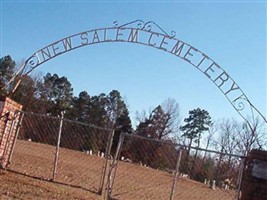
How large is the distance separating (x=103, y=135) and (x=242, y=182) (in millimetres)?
24348

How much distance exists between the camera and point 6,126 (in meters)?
9.59

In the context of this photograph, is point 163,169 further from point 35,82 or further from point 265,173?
point 35,82

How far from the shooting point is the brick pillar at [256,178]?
6.71m

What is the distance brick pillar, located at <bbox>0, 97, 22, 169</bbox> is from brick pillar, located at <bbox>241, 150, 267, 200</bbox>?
575cm

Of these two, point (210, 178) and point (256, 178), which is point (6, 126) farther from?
point (210, 178)

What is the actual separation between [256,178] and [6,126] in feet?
19.8

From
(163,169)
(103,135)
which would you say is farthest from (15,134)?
(103,135)

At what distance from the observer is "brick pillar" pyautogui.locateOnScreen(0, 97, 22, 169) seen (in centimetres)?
941

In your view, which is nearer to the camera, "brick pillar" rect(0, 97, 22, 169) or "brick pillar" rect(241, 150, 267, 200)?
"brick pillar" rect(241, 150, 267, 200)

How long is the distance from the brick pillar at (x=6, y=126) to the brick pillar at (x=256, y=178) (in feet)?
18.9

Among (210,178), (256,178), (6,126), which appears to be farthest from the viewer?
(210,178)

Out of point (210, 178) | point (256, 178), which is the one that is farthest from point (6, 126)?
point (210, 178)

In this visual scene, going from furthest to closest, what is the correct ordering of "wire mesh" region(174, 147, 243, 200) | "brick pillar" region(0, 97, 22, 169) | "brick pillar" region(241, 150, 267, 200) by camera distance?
"wire mesh" region(174, 147, 243, 200)
"brick pillar" region(0, 97, 22, 169)
"brick pillar" region(241, 150, 267, 200)

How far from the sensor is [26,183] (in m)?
8.20
